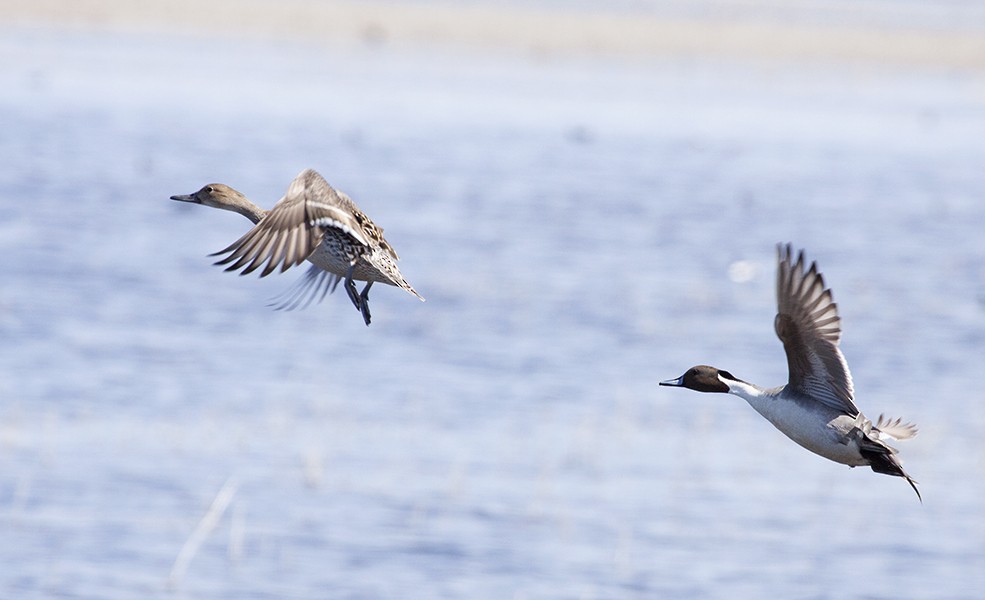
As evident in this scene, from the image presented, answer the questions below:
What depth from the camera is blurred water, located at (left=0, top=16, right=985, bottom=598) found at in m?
13.8

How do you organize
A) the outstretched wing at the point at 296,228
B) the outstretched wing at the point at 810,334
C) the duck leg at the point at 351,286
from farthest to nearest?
1. the duck leg at the point at 351,286
2. the outstretched wing at the point at 810,334
3. the outstretched wing at the point at 296,228

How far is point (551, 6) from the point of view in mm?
54438

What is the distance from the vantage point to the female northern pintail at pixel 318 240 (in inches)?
194

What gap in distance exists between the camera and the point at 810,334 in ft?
17.6

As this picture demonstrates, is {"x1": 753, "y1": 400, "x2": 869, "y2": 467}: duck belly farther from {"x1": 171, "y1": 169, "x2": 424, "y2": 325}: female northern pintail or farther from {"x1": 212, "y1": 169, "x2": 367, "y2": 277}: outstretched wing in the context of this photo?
{"x1": 212, "y1": 169, "x2": 367, "y2": 277}: outstretched wing

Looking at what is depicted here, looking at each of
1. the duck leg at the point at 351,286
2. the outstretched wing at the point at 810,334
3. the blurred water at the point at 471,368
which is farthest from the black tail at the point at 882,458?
the blurred water at the point at 471,368

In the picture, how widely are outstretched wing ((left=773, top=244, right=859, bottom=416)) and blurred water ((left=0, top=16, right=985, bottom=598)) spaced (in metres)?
8.06

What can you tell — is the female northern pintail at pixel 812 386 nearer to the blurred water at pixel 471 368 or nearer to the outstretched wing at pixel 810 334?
the outstretched wing at pixel 810 334

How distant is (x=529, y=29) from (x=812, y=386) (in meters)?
44.4

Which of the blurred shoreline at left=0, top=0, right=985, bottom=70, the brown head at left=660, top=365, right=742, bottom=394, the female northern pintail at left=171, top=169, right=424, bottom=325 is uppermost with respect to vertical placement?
the blurred shoreline at left=0, top=0, right=985, bottom=70

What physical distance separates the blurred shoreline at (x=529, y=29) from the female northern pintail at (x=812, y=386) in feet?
132

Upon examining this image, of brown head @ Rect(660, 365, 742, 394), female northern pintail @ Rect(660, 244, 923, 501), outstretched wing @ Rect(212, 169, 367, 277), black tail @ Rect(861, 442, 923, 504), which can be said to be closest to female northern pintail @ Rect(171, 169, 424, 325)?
outstretched wing @ Rect(212, 169, 367, 277)

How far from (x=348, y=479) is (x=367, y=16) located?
116ft

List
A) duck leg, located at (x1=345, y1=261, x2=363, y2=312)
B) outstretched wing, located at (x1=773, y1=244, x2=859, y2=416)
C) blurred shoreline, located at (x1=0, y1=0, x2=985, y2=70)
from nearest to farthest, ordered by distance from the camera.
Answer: outstretched wing, located at (x1=773, y1=244, x2=859, y2=416) → duck leg, located at (x1=345, y1=261, x2=363, y2=312) → blurred shoreline, located at (x1=0, y1=0, x2=985, y2=70)
